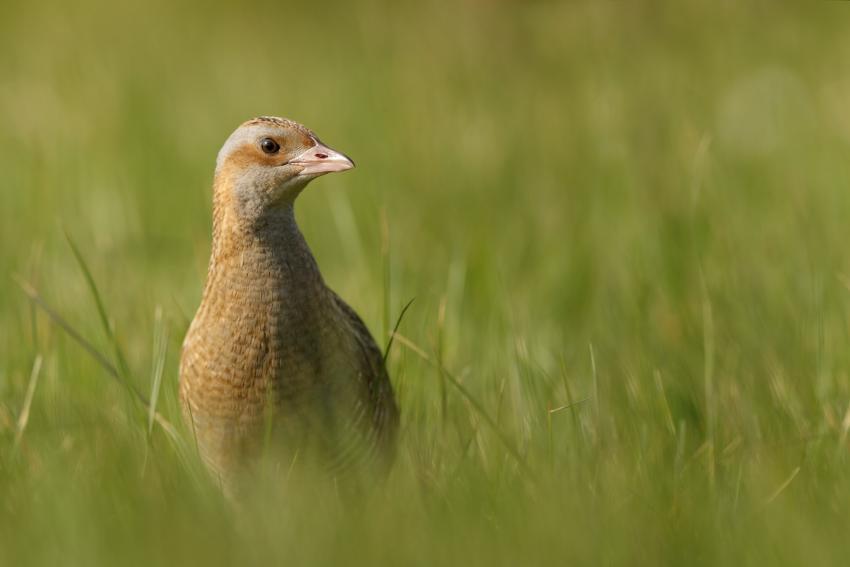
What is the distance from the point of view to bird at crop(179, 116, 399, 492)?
3383mm

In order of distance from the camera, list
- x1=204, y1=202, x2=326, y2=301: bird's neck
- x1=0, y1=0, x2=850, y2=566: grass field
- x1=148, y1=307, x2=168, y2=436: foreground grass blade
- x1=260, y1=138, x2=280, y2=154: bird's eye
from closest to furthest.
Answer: x1=0, y1=0, x2=850, y2=566: grass field, x1=148, y1=307, x2=168, y2=436: foreground grass blade, x1=204, y1=202, x2=326, y2=301: bird's neck, x1=260, y1=138, x2=280, y2=154: bird's eye

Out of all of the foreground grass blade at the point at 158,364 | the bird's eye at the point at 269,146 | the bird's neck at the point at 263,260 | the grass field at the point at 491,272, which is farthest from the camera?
A: the bird's eye at the point at 269,146

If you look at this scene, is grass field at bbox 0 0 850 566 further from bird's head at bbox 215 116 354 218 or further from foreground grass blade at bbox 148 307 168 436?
bird's head at bbox 215 116 354 218

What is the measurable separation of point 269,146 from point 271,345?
54cm

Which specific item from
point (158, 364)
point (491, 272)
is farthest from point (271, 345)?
point (491, 272)

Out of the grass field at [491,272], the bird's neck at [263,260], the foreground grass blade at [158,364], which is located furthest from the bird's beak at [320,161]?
the foreground grass blade at [158,364]

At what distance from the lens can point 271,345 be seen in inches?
134

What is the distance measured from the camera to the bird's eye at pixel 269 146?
11.7 ft

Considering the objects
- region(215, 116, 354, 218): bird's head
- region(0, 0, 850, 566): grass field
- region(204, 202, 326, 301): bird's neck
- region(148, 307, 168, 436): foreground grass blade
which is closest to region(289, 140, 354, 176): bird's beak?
region(215, 116, 354, 218): bird's head

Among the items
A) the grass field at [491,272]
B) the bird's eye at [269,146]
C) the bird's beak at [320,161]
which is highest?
the bird's eye at [269,146]

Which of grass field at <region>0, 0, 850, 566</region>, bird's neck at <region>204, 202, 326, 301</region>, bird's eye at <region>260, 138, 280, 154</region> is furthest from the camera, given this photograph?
bird's eye at <region>260, 138, 280, 154</region>

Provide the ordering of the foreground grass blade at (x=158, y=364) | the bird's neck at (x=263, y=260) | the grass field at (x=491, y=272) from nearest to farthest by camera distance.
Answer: the grass field at (x=491, y=272) → the foreground grass blade at (x=158, y=364) → the bird's neck at (x=263, y=260)

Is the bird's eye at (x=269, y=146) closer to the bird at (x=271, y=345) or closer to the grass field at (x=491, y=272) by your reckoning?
the bird at (x=271, y=345)

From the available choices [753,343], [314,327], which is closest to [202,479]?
[314,327]
